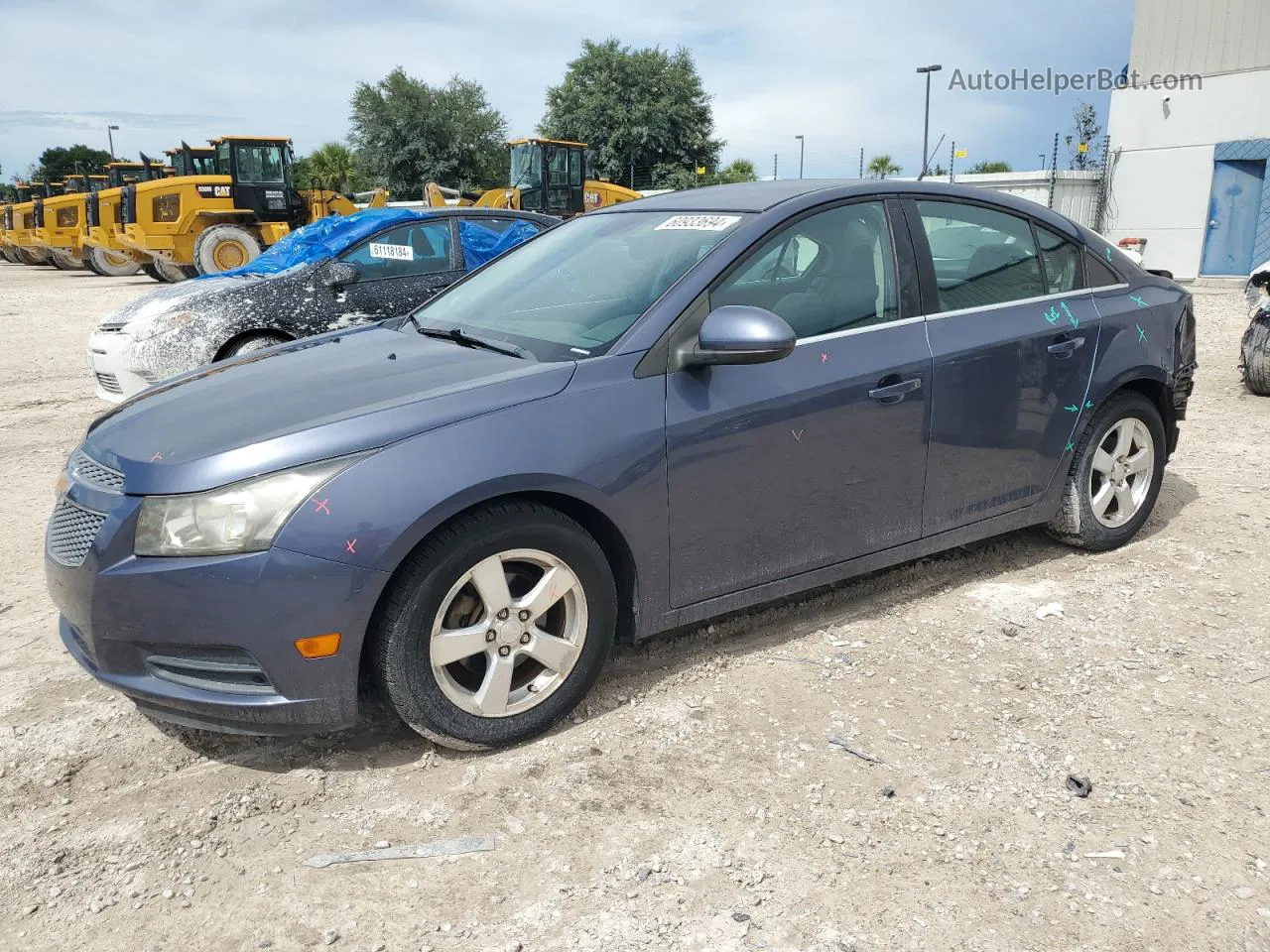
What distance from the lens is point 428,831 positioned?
8.57 feet

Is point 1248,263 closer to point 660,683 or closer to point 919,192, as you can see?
point 919,192

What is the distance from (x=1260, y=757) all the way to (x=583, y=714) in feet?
6.63

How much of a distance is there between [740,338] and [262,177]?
2063 cm

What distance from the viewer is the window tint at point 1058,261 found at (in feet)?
13.6

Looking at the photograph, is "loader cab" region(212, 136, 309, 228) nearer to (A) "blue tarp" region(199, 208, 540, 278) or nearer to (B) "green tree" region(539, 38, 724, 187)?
(A) "blue tarp" region(199, 208, 540, 278)

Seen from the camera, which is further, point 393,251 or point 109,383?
point 393,251

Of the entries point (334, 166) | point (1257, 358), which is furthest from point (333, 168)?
point (1257, 358)

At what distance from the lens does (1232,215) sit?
20.4 meters

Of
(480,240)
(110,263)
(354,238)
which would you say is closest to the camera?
(354,238)

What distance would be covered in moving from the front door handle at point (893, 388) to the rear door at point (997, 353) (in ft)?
0.38

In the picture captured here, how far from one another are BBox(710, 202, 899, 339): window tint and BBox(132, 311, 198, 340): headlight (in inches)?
201

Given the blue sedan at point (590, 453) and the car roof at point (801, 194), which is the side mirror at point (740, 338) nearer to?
the blue sedan at point (590, 453)

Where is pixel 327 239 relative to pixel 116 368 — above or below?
above

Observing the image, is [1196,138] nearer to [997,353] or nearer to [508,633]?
[997,353]
